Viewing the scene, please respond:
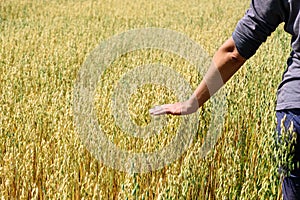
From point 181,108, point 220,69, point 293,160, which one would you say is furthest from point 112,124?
point 293,160

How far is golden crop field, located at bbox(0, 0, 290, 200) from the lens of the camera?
178 cm

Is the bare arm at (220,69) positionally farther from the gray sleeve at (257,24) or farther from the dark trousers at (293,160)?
the dark trousers at (293,160)

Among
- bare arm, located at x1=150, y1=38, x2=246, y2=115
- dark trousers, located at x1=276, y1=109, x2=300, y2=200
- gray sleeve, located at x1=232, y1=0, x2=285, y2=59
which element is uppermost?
gray sleeve, located at x1=232, y1=0, x2=285, y2=59

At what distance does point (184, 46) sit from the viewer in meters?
5.98

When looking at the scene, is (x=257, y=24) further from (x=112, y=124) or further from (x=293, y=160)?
(x=112, y=124)

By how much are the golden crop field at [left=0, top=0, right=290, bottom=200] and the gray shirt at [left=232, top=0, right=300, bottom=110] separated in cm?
14

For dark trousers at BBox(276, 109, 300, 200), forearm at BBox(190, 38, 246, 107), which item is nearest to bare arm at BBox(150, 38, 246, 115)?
forearm at BBox(190, 38, 246, 107)

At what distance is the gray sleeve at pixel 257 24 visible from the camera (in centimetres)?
149

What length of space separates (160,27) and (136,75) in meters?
4.39

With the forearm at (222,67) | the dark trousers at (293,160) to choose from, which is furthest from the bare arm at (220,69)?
the dark trousers at (293,160)

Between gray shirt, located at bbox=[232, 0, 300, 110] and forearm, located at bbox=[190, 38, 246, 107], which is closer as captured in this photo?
gray shirt, located at bbox=[232, 0, 300, 110]

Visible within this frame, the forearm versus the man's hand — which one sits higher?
the forearm

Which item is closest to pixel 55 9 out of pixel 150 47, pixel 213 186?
pixel 150 47

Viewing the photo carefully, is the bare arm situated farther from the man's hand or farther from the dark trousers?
the dark trousers
